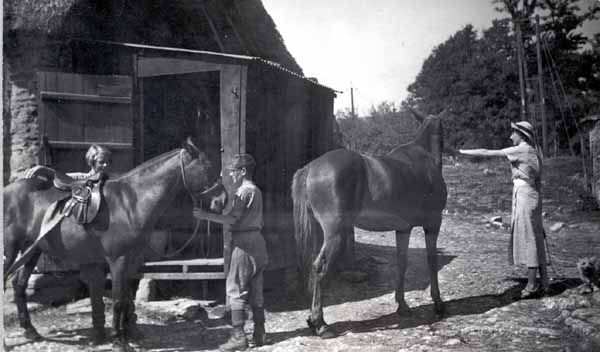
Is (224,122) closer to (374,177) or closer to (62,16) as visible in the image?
(374,177)

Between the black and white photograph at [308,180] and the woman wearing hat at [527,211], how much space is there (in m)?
0.02

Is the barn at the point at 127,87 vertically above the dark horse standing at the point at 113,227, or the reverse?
the barn at the point at 127,87

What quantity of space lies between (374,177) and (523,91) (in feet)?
5.93

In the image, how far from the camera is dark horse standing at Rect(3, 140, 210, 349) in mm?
4305

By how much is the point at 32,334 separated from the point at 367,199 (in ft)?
12.0

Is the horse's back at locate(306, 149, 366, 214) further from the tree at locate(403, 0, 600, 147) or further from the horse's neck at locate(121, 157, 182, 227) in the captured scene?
the horse's neck at locate(121, 157, 182, 227)

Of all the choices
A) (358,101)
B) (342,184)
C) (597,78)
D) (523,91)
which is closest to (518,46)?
(523,91)

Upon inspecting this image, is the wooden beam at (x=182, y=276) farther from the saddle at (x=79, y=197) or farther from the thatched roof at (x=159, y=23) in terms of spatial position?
the thatched roof at (x=159, y=23)

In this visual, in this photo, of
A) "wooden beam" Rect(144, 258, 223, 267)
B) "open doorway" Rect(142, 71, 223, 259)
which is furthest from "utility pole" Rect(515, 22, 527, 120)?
"open doorway" Rect(142, 71, 223, 259)

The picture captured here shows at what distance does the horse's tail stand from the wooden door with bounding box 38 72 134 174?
82.5 inches

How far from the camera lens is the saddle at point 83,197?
4.31 m

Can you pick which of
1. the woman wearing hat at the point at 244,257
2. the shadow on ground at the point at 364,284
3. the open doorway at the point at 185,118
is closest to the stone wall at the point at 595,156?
the shadow on ground at the point at 364,284

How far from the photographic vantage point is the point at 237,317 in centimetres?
444

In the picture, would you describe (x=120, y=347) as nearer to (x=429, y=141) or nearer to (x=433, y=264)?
(x=433, y=264)
